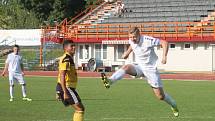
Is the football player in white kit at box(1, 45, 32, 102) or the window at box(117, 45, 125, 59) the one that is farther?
the window at box(117, 45, 125, 59)

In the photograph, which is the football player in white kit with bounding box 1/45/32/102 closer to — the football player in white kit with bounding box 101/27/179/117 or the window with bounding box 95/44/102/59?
the football player in white kit with bounding box 101/27/179/117

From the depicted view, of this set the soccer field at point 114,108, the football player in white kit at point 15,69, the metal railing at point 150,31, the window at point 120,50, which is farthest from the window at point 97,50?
the football player in white kit at point 15,69

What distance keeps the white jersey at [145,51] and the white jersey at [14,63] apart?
8.91m

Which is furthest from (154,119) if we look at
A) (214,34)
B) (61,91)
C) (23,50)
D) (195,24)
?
(23,50)

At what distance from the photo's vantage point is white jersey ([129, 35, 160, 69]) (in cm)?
1525

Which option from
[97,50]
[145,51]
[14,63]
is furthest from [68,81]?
[97,50]

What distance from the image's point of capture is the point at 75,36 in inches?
2157

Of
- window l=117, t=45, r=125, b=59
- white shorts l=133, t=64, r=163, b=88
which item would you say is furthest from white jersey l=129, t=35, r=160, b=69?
window l=117, t=45, r=125, b=59

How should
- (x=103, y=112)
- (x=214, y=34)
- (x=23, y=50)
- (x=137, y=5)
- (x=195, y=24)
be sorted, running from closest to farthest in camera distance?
(x=103, y=112)
(x=214, y=34)
(x=195, y=24)
(x=137, y=5)
(x=23, y=50)

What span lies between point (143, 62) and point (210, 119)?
260 centimetres

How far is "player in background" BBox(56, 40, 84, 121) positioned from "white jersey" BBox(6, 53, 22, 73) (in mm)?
10435

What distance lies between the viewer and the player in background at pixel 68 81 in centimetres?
1282

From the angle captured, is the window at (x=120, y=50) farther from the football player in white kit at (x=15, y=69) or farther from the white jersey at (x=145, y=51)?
the white jersey at (x=145, y=51)

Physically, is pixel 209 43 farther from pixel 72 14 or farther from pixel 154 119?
pixel 154 119
